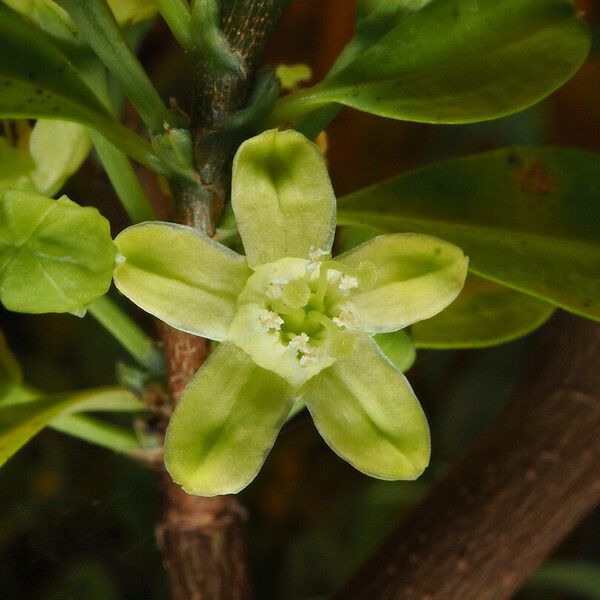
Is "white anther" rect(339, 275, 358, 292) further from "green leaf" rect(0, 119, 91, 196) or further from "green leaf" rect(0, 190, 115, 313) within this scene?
"green leaf" rect(0, 119, 91, 196)

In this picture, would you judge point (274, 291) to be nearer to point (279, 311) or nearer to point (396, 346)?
point (279, 311)

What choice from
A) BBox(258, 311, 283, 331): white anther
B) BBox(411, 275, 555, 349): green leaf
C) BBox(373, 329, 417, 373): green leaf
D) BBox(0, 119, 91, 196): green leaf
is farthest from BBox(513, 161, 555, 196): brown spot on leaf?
BBox(0, 119, 91, 196): green leaf

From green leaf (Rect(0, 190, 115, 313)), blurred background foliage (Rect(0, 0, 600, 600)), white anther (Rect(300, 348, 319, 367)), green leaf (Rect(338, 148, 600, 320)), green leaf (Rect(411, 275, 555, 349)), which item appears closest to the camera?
green leaf (Rect(0, 190, 115, 313))

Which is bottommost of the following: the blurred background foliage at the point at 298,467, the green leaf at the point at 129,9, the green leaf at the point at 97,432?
the blurred background foliage at the point at 298,467

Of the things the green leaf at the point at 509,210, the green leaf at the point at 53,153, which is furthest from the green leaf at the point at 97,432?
the green leaf at the point at 509,210

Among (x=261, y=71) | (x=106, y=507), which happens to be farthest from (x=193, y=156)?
(x=106, y=507)

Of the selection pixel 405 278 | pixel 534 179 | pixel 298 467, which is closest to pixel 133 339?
pixel 405 278

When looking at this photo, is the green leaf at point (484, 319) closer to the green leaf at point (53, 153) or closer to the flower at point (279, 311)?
the flower at point (279, 311)
